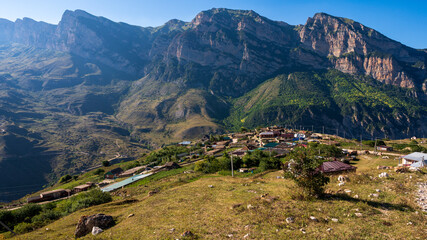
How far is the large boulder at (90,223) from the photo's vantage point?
15.6m

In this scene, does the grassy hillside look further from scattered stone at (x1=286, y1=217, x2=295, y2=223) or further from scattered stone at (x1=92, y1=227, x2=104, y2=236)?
scattered stone at (x1=92, y1=227, x2=104, y2=236)

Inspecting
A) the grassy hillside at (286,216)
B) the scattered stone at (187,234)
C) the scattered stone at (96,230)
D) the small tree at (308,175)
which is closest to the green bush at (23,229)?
the grassy hillside at (286,216)

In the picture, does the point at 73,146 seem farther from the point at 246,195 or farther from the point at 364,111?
the point at 364,111

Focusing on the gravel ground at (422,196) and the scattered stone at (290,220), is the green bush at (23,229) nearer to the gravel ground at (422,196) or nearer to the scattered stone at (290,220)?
the scattered stone at (290,220)

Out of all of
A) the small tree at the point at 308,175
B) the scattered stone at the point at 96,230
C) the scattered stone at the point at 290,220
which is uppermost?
the small tree at the point at 308,175

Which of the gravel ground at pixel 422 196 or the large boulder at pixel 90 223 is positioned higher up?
the gravel ground at pixel 422 196

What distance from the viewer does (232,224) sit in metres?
13.6

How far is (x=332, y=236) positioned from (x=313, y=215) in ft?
8.53

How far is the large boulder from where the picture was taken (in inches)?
613

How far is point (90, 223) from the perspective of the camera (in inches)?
629

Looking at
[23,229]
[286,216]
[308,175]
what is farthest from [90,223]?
[308,175]

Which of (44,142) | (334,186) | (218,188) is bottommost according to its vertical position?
(44,142)

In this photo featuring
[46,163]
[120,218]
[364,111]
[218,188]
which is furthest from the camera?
[364,111]

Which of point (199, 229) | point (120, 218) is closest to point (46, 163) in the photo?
point (120, 218)
